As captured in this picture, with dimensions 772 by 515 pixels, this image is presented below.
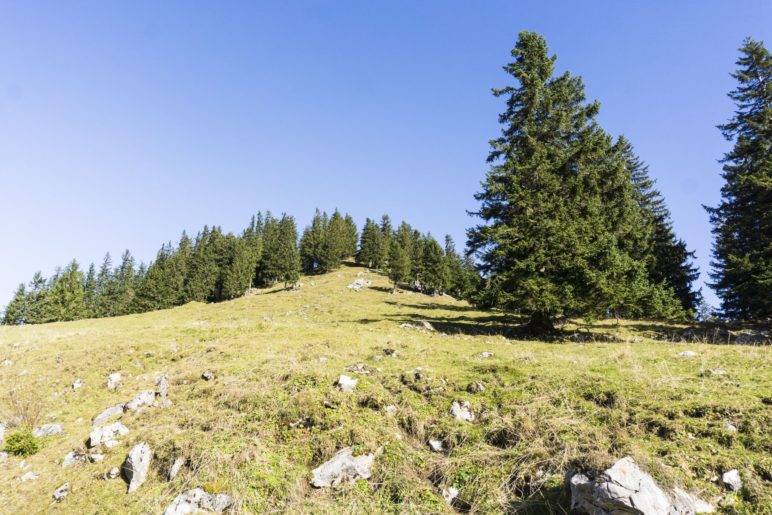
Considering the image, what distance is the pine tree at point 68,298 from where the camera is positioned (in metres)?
73.7

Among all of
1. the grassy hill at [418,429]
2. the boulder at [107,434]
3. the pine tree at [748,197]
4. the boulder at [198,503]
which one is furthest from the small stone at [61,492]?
the pine tree at [748,197]

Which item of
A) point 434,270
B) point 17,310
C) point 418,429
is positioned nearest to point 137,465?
point 418,429

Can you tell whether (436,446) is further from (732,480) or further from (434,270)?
(434,270)

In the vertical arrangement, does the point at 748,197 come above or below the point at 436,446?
above

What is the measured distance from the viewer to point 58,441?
1078 cm

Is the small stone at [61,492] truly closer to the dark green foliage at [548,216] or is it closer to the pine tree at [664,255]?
the dark green foliage at [548,216]

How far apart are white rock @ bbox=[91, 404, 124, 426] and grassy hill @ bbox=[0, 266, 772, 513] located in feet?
1.22

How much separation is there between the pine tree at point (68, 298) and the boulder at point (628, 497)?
97.1 meters

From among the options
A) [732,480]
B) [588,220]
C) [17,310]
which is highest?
[588,220]

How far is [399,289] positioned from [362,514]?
70.1 meters

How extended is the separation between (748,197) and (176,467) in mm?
36433

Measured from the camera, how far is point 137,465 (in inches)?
333

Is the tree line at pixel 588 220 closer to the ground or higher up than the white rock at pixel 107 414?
higher up

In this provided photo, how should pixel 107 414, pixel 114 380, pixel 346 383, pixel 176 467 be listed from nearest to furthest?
pixel 176 467 < pixel 346 383 < pixel 107 414 < pixel 114 380
